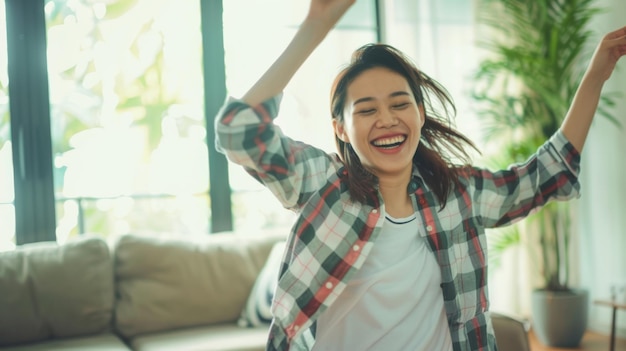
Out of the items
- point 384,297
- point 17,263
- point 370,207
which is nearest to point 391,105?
point 370,207

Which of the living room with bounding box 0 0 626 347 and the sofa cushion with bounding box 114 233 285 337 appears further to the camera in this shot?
the living room with bounding box 0 0 626 347

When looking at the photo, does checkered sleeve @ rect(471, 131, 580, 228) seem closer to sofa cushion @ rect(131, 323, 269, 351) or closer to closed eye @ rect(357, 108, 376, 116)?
closed eye @ rect(357, 108, 376, 116)

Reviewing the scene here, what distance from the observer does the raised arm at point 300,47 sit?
3.84 feet

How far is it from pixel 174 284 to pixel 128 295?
0.60 ft

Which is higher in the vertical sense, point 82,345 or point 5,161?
point 5,161

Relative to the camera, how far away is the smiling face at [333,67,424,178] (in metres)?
1.40

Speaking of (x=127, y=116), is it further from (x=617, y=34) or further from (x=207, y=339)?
(x=617, y=34)

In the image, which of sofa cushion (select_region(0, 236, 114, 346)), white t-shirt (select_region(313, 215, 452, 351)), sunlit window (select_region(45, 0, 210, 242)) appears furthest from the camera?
sunlit window (select_region(45, 0, 210, 242))

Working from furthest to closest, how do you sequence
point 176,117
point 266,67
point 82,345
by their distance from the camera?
1. point 266,67
2. point 176,117
3. point 82,345

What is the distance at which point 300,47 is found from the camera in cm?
117

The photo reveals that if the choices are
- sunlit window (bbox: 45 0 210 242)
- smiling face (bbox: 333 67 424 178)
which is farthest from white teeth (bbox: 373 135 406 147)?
sunlit window (bbox: 45 0 210 242)

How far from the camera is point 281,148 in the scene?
3.97 ft

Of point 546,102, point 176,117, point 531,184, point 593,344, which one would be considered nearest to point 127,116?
point 176,117

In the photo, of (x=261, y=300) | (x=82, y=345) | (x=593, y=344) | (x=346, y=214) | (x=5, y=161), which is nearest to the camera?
(x=346, y=214)
